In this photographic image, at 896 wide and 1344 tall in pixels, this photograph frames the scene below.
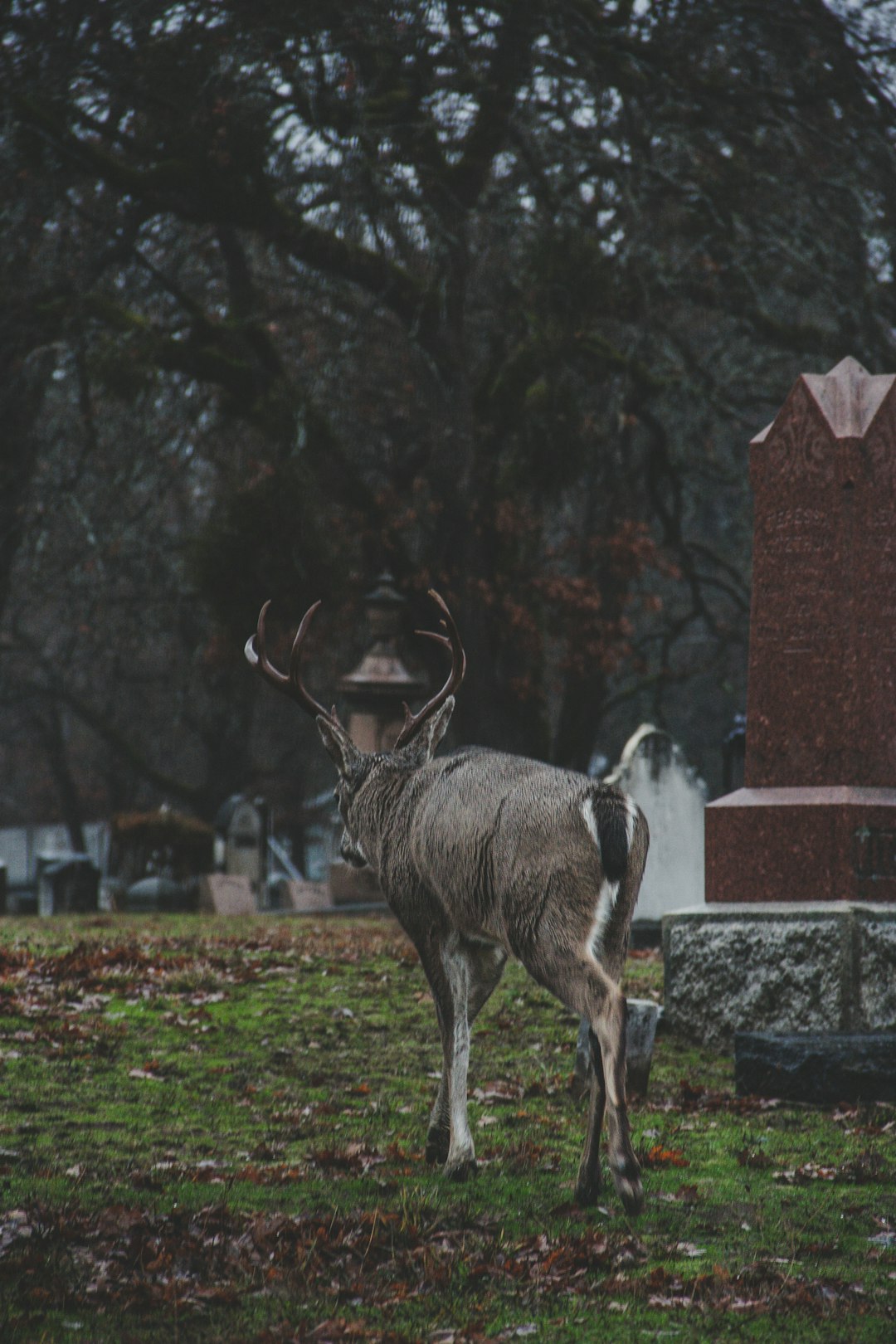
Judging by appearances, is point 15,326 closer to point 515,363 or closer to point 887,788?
point 515,363

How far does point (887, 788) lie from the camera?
910 cm

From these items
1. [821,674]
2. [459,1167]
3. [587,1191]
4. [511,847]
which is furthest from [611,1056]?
Answer: [821,674]

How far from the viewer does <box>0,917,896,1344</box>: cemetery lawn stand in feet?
15.4

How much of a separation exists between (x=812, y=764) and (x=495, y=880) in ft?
12.1

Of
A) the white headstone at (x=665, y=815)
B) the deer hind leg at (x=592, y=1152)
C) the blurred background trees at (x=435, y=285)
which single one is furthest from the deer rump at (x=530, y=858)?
the blurred background trees at (x=435, y=285)

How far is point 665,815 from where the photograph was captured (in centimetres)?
1466

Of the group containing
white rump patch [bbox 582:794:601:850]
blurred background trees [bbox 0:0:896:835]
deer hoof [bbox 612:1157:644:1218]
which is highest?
blurred background trees [bbox 0:0:896:835]

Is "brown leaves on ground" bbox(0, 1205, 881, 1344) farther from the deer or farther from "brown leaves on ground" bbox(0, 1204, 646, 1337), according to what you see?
the deer

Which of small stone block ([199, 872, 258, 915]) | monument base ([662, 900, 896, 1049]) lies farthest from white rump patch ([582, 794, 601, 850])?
small stone block ([199, 872, 258, 915])

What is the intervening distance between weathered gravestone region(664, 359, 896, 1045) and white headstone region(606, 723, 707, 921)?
4.87m

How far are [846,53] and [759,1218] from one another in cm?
1319

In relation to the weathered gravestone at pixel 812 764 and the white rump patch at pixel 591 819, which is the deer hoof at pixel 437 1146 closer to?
the white rump patch at pixel 591 819

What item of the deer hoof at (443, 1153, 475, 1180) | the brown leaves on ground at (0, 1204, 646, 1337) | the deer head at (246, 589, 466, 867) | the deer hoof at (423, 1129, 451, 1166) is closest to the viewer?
the brown leaves on ground at (0, 1204, 646, 1337)

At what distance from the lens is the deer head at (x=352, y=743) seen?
7137 mm
